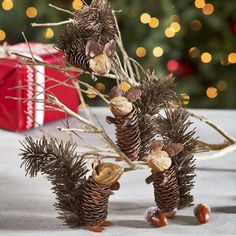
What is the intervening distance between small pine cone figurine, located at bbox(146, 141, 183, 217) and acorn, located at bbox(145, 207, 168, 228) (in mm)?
13

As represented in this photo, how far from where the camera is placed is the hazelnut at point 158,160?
96 cm

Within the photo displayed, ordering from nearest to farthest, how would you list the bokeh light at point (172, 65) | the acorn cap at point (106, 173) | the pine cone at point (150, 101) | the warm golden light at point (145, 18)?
1. the acorn cap at point (106, 173)
2. the pine cone at point (150, 101)
3. the warm golden light at point (145, 18)
4. the bokeh light at point (172, 65)

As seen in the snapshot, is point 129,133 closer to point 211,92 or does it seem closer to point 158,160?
point 158,160

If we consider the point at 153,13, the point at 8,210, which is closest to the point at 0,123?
the point at 8,210

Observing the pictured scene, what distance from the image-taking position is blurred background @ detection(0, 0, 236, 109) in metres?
2.37

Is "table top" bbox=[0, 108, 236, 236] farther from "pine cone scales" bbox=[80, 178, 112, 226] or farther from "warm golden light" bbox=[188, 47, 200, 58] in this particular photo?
"warm golden light" bbox=[188, 47, 200, 58]

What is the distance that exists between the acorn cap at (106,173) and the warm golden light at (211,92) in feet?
5.18

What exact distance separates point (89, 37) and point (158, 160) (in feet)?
0.74

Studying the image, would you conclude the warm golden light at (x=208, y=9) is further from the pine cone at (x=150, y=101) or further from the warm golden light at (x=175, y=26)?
the pine cone at (x=150, y=101)

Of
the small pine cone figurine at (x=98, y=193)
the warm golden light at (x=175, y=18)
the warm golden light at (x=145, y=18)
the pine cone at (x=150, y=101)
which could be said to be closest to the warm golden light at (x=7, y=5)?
the warm golden light at (x=145, y=18)

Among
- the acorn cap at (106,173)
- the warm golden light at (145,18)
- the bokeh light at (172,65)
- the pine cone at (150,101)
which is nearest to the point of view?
the acorn cap at (106,173)

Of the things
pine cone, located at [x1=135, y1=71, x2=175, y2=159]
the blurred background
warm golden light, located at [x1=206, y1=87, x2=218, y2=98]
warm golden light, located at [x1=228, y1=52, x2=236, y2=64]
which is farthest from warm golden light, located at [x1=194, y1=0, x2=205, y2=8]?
pine cone, located at [x1=135, y1=71, x2=175, y2=159]

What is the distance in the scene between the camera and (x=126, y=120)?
100cm

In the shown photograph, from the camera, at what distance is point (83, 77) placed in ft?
8.11
